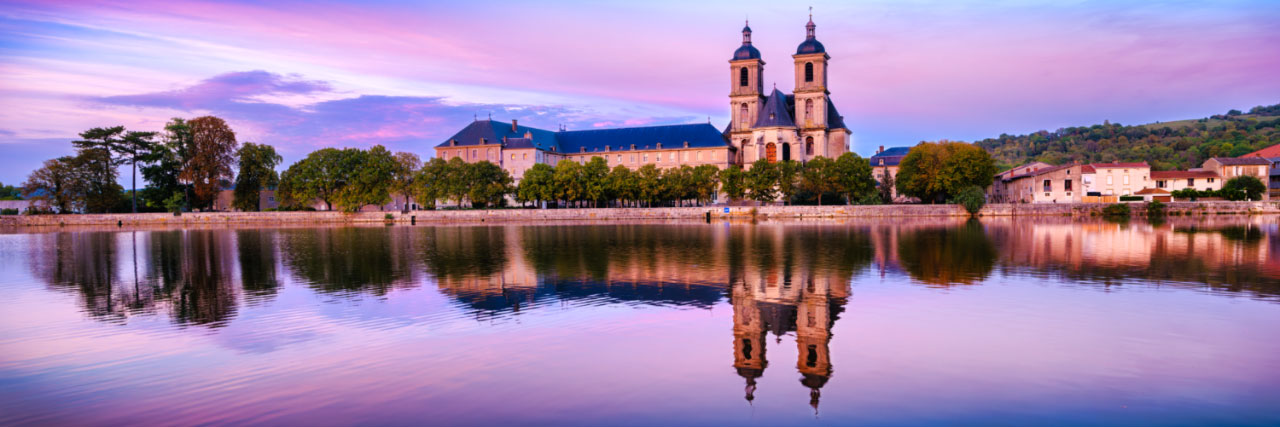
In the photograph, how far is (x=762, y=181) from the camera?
65750 millimetres

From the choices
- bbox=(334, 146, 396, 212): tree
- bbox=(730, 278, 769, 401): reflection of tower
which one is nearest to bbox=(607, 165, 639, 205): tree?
bbox=(334, 146, 396, 212): tree

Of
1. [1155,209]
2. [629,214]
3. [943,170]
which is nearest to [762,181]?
[629,214]

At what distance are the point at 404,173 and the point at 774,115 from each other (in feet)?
131

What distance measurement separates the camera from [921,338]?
9.78 metres

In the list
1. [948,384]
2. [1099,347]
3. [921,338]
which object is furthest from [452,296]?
[1099,347]

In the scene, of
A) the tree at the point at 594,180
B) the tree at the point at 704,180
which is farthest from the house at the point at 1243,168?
the tree at the point at 594,180

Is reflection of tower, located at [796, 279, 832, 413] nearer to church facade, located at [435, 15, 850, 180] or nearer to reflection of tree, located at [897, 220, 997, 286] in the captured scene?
reflection of tree, located at [897, 220, 997, 286]

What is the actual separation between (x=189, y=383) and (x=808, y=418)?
6.72 metres

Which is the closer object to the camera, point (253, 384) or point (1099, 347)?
point (253, 384)

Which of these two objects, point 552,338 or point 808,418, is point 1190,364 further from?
point 552,338

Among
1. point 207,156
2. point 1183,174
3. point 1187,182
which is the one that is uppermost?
point 207,156

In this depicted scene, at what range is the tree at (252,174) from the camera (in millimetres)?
72438

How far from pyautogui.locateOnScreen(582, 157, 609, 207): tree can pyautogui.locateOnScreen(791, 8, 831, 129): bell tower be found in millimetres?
24413

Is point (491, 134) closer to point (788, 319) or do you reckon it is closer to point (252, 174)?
point (252, 174)
